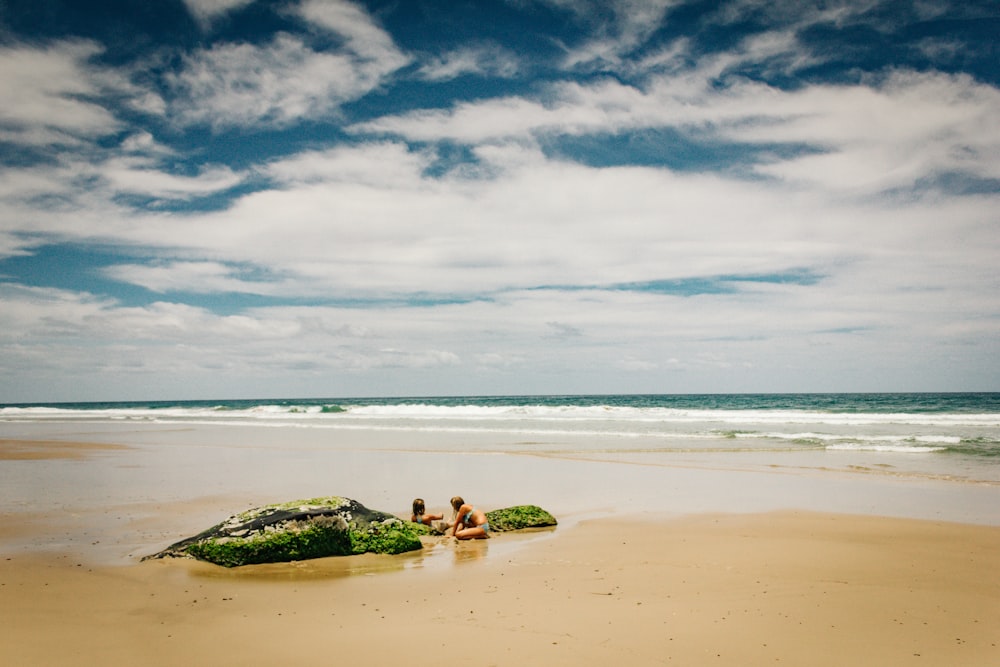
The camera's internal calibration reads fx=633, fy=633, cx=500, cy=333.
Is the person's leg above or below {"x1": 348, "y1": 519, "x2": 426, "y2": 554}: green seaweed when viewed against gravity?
below

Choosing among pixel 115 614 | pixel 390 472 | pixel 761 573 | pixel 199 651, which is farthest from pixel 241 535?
pixel 390 472

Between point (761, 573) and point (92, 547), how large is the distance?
30.1 feet

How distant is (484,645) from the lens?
5477 mm

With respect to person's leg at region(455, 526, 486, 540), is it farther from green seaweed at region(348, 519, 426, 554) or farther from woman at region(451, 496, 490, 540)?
green seaweed at region(348, 519, 426, 554)

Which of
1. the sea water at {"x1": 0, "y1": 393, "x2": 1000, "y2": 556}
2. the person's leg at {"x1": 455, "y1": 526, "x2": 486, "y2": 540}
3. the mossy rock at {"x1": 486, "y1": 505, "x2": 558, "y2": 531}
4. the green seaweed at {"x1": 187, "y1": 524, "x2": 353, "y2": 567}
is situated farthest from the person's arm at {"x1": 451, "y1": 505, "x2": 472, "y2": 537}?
the sea water at {"x1": 0, "y1": 393, "x2": 1000, "y2": 556}

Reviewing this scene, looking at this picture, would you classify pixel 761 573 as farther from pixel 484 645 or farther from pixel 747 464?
pixel 747 464

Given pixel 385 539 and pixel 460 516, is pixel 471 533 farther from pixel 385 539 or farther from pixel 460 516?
pixel 385 539

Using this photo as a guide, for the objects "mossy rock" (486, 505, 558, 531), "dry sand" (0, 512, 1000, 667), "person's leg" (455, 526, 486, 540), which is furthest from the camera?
Answer: "mossy rock" (486, 505, 558, 531)

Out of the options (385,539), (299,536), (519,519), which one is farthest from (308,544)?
(519,519)

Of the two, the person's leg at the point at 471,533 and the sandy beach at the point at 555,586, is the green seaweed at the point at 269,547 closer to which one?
the sandy beach at the point at 555,586

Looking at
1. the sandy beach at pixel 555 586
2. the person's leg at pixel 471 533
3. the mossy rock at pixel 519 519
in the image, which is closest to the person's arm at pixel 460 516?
the person's leg at pixel 471 533

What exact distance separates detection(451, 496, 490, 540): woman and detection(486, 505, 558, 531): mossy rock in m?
0.51

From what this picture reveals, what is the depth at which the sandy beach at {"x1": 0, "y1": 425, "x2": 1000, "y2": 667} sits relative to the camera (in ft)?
17.8

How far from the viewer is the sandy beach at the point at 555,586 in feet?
17.8
